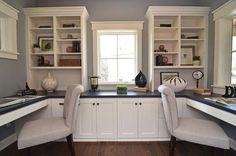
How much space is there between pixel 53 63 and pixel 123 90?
56.8 inches

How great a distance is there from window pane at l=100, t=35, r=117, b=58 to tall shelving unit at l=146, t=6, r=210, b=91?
0.67 m

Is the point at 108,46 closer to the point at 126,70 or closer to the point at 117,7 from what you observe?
the point at 126,70

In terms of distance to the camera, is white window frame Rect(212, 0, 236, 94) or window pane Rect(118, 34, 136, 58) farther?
window pane Rect(118, 34, 136, 58)

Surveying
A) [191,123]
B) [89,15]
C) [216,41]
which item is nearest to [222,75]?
[216,41]

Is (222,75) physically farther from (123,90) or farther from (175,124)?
(123,90)

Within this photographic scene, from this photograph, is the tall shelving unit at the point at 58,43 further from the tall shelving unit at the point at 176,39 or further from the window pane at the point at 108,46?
the tall shelving unit at the point at 176,39

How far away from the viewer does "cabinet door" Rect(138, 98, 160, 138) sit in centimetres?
275

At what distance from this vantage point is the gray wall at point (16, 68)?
8.19 feet

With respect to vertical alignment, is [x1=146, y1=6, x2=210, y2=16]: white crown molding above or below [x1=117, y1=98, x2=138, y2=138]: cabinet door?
above

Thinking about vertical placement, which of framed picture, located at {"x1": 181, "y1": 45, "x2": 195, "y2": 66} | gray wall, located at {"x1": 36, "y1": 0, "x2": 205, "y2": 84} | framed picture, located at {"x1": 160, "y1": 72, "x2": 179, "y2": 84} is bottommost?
framed picture, located at {"x1": 160, "y1": 72, "x2": 179, "y2": 84}

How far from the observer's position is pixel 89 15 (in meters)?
3.36

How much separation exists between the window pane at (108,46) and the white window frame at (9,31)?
145 centimetres

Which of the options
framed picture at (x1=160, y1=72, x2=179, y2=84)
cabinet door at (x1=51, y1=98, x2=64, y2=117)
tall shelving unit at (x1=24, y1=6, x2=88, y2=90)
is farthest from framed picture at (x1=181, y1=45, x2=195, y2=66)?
cabinet door at (x1=51, y1=98, x2=64, y2=117)

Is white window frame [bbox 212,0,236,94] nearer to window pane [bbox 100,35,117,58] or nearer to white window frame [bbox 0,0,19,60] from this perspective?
window pane [bbox 100,35,117,58]
